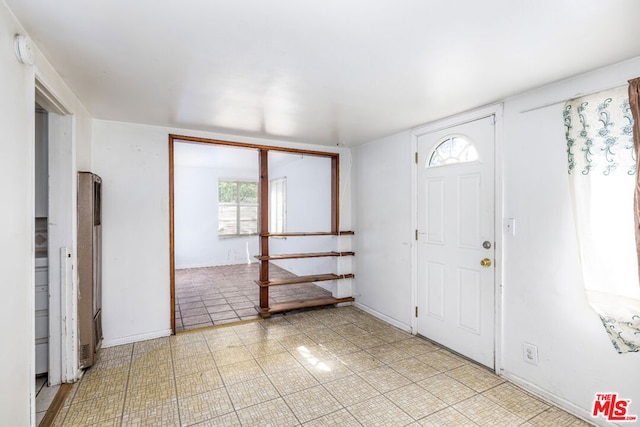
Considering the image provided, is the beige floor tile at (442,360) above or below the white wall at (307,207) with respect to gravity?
below

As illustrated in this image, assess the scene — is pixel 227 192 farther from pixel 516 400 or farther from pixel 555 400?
pixel 555 400

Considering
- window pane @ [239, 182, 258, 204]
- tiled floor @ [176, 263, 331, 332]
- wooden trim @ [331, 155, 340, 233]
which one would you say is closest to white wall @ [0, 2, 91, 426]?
tiled floor @ [176, 263, 331, 332]

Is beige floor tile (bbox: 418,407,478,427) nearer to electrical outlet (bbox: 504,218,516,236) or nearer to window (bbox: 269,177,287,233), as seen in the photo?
electrical outlet (bbox: 504,218,516,236)

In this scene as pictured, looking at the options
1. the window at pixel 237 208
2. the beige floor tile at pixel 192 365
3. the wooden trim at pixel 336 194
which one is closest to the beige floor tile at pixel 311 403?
the beige floor tile at pixel 192 365

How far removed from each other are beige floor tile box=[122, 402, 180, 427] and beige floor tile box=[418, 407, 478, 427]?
5.22 feet

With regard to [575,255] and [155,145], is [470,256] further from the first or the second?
[155,145]

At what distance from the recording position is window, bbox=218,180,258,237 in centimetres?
752

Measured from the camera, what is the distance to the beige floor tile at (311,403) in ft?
6.70

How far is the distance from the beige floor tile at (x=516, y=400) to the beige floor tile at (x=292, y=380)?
4.29 feet

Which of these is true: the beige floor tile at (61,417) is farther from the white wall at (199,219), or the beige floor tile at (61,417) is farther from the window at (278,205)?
the white wall at (199,219)

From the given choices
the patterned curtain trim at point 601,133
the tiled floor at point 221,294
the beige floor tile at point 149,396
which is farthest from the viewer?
the tiled floor at point 221,294

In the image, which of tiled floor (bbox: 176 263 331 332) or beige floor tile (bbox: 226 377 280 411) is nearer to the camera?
beige floor tile (bbox: 226 377 280 411)

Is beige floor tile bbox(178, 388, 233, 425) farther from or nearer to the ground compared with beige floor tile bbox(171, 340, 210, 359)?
nearer to the ground

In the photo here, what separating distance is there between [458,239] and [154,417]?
9.06ft
